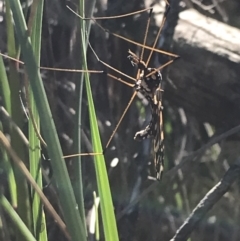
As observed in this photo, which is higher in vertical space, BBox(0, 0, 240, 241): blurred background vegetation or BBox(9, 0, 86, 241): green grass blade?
BBox(9, 0, 86, 241): green grass blade

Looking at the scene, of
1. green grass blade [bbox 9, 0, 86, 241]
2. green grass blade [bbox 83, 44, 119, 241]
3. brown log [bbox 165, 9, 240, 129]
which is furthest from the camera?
→ brown log [bbox 165, 9, 240, 129]

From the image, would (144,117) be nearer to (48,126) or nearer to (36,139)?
(36,139)

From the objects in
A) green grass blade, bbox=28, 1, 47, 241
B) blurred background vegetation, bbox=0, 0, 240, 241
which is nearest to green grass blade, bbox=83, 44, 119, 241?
green grass blade, bbox=28, 1, 47, 241

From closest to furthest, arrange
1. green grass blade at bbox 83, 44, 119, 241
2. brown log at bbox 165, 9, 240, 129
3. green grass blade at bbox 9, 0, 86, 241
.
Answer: green grass blade at bbox 9, 0, 86, 241, green grass blade at bbox 83, 44, 119, 241, brown log at bbox 165, 9, 240, 129

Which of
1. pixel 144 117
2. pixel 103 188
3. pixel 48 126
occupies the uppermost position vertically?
pixel 48 126

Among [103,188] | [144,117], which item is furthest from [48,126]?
[144,117]

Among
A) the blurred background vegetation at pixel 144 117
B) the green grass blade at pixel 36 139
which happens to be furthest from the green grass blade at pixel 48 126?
the blurred background vegetation at pixel 144 117

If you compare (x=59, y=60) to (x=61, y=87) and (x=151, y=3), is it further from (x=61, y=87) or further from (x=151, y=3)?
(x=151, y=3)

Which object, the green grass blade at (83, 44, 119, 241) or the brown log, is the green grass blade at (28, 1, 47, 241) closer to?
the green grass blade at (83, 44, 119, 241)

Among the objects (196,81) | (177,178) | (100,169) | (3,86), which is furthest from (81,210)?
(177,178)
